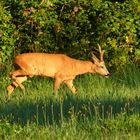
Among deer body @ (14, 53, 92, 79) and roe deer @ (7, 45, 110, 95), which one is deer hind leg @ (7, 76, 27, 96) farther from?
deer body @ (14, 53, 92, 79)

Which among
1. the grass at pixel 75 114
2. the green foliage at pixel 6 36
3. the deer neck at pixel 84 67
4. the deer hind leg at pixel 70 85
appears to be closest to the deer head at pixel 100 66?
the deer neck at pixel 84 67

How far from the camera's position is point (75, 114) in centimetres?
973

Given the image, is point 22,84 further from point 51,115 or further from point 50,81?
point 51,115

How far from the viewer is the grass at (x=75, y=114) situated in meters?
8.52

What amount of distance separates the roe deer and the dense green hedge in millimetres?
1373

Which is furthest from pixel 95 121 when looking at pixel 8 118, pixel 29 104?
pixel 29 104

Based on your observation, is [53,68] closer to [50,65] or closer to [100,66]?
[50,65]

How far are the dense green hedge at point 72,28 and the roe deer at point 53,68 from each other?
1373mm

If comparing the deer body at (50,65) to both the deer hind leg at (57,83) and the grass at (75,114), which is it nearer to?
the deer hind leg at (57,83)

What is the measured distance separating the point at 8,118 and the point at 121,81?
5.78 meters

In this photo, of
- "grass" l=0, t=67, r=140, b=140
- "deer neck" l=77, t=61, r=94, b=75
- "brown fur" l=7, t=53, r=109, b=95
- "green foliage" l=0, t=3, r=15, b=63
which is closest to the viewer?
"grass" l=0, t=67, r=140, b=140

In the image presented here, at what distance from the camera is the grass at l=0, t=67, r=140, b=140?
8523 millimetres

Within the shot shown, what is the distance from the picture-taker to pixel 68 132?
27.8 ft

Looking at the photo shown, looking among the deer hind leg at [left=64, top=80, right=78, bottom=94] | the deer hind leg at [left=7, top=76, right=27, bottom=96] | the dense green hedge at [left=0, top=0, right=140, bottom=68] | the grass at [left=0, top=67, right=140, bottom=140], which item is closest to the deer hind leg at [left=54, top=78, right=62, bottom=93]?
the deer hind leg at [left=64, top=80, right=78, bottom=94]
